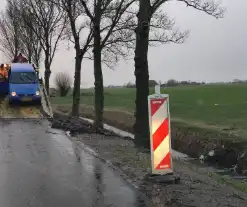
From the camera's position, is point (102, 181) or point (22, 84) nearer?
point (102, 181)

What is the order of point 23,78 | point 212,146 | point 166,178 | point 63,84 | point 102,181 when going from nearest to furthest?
point 166,178 < point 102,181 < point 212,146 < point 23,78 < point 63,84

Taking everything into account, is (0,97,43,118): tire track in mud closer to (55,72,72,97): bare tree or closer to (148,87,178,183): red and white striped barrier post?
(148,87,178,183): red and white striped barrier post

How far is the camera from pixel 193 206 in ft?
23.5

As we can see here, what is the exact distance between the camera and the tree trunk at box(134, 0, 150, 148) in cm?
1591

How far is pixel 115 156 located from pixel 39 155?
2.08 meters

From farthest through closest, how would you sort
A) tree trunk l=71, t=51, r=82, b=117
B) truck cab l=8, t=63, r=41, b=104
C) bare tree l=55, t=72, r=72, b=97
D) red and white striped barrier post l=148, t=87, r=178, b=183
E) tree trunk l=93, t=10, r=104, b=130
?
bare tree l=55, t=72, r=72, b=97 < tree trunk l=71, t=51, r=82, b=117 < truck cab l=8, t=63, r=41, b=104 < tree trunk l=93, t=10, r=104, b=130 < red and white striped barrier post l=148, t=87, r=178, b=183

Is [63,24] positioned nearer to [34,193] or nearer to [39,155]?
[39,155]

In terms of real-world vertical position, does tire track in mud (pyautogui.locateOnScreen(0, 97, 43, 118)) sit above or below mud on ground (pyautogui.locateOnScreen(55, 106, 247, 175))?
above

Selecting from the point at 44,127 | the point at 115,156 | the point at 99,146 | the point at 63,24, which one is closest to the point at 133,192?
the point at 115,156

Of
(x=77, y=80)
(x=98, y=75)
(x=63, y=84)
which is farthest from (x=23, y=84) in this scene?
(x=63, y=84)

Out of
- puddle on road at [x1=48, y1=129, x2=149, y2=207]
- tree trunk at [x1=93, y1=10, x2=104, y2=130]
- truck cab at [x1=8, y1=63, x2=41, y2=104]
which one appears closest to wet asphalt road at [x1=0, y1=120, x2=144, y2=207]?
puddle on road at [x1=48, y1=129, x2=149, y2=207]

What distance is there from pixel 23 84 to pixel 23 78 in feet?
2.80

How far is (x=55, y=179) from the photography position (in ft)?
30.3

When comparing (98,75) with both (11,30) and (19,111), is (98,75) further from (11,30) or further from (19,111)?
(11,30)
